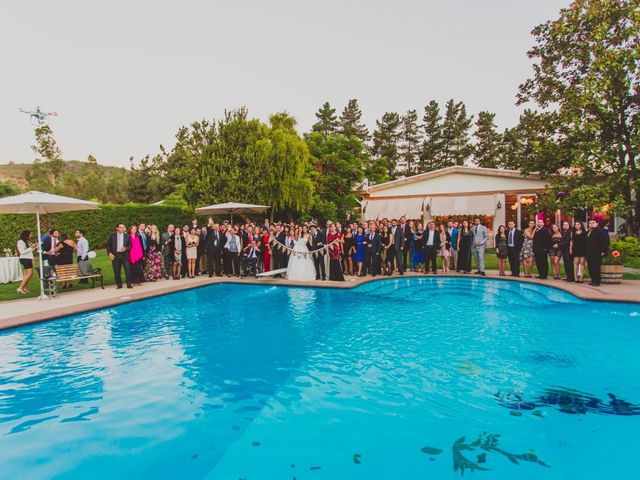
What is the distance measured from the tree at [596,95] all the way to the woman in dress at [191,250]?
51.7 feet

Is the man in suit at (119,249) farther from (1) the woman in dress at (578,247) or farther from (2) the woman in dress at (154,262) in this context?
(1) the woman in dress at (578,247)

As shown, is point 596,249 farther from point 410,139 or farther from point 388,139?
point 410,139

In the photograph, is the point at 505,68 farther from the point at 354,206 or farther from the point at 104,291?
the point at 104,291

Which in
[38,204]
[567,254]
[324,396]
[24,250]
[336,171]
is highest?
[336,171]

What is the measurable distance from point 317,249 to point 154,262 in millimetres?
5874

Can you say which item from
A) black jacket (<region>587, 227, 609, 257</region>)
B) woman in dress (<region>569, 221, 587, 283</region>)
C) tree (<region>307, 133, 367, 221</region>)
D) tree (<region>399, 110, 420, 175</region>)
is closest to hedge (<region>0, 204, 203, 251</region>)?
tree (<region>307, 133, 367, 221</region>)

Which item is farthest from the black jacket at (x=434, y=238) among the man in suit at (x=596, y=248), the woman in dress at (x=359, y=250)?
the man in suit at (x=596, y=248)

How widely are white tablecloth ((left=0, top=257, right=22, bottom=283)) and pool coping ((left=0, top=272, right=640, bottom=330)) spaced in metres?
4.27

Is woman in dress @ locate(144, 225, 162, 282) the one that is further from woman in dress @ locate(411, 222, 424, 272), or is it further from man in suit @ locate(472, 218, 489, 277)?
man in suit @ locate(472, 218, 489, 277)

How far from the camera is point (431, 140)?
48812 mm

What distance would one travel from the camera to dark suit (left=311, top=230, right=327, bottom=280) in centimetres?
1267

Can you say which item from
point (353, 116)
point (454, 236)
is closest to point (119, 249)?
point (454, 236)

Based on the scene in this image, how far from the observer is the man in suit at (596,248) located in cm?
1029

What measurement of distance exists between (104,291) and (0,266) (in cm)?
520
